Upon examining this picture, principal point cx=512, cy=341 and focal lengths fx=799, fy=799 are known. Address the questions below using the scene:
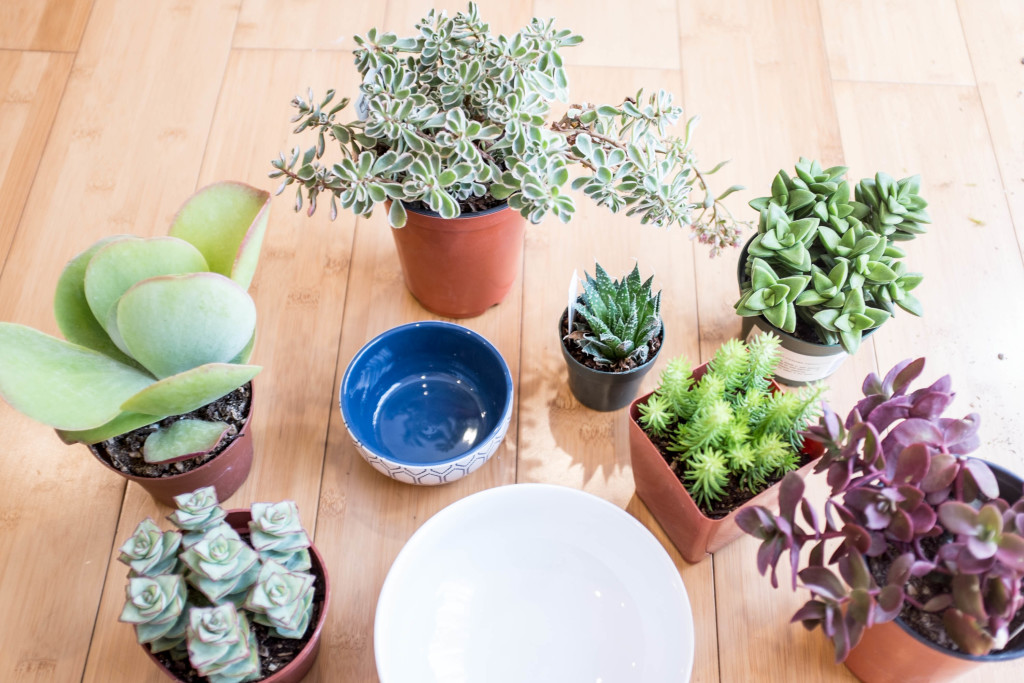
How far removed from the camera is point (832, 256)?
102 cm

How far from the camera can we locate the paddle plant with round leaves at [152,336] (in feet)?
2.56

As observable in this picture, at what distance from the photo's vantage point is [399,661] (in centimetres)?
88

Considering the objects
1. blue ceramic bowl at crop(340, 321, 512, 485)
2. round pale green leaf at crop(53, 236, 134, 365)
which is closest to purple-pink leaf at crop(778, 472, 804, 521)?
blue ceramic bowl at crop(340, 321, 512, 485)

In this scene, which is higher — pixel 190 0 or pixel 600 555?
pixel 190 0

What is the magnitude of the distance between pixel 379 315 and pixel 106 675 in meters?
0.59

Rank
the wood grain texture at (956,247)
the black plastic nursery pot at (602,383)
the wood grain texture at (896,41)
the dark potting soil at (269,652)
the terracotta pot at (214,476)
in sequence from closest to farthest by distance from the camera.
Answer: the dark potting soil at (269,652) → the terracotta pot at (214,476) → the black plastic nursery pot at (602,383) → the wood grain texture at (956,247) → the wood grain texture at (896,41)

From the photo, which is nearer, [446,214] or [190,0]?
[446,214]

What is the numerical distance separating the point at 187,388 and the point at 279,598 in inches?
8.7

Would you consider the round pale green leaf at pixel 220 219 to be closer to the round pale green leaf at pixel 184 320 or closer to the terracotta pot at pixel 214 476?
the round pale green leaf at pixel 184 320

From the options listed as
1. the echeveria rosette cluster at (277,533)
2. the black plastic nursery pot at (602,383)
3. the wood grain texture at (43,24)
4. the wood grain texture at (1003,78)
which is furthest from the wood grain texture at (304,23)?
the wood grain texture at (1003,78)

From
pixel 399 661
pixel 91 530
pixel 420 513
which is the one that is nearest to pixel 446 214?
pixel 420 513

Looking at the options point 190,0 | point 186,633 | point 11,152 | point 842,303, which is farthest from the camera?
point 190,0

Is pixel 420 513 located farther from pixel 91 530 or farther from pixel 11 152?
pixel 11 152

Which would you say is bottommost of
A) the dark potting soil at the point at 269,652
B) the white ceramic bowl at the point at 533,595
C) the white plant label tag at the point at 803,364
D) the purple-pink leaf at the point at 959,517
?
the white ceramic bowl at the point at 533,595
